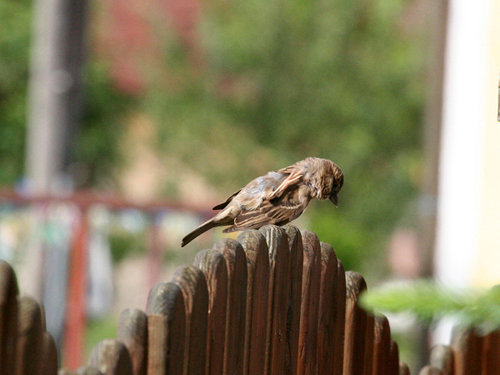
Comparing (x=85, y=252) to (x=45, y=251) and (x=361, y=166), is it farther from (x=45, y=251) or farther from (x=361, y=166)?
(x=361, y=166)

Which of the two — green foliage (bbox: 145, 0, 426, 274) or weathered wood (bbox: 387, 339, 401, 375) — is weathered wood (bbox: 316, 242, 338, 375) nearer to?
weathered wood (bbox: 387, 339, 401, 375)

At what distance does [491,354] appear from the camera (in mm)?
1902

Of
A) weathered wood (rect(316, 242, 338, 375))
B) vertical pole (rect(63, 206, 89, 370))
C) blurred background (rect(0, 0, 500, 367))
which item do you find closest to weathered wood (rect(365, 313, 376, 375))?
weathered wood (rect(316, 242, 338, 375))

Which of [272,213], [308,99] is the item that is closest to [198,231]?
[272,213]

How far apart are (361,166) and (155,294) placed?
33.8 feet

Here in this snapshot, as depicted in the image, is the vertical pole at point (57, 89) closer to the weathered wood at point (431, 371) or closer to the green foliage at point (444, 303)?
the weathered wood at point (431, 371)

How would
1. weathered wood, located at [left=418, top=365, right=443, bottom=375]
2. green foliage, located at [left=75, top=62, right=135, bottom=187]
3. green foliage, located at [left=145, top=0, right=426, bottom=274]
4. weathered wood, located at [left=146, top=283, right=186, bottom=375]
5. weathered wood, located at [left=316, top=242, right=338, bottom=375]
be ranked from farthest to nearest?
green foliage, located at [left=75, top=62, right=135, bottom=187] → green foliage, located at [left=145, top=0, right=426, bottom=274] → weathered wood, located at [left=418, top=365, right=443, bottom=375] → weathered wood, located at [left=316, top=242, right=338, bottom=375] → weathered wood, located at [left=146, top=283, right=186, bottom=375]

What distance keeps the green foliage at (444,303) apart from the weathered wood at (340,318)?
417mm

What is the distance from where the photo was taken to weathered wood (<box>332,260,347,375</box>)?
1.61 meters

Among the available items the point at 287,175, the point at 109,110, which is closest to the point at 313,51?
the point at 109,110

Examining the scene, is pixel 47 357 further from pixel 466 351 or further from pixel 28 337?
pixel 466 351

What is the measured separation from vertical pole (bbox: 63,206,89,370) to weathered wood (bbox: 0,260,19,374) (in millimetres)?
4909

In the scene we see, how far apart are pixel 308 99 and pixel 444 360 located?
9743 mm

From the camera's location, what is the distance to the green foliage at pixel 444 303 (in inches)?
44.4
